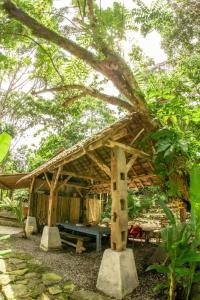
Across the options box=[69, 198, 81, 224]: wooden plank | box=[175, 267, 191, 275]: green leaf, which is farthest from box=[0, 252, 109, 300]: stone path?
box=[69, 198, 81, 224]: wooden plank

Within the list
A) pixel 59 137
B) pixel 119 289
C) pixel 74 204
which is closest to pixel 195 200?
pixel 119 289

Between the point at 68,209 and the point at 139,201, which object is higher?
the point at 139,201

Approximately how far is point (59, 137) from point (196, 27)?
11.0 m

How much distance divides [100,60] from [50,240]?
21.1 feet

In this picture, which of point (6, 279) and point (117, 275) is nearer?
point (117, 275)

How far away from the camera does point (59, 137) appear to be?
730 inches

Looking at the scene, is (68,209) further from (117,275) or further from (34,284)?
(117,275)

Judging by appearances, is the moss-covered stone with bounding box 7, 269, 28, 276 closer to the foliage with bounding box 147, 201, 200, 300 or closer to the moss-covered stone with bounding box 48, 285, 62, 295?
the moss-covered stone with bounding box 48, 285, 62, 295

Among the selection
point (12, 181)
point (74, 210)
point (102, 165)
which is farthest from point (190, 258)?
point (12, 181)

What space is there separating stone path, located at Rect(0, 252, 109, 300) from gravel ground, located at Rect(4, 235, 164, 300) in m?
0.28

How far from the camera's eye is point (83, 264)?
7.11 meters

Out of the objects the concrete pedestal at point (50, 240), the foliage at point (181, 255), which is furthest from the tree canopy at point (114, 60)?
the concrete pedestal at point (50, 240)

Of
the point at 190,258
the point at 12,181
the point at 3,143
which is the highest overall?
the point at 12,181

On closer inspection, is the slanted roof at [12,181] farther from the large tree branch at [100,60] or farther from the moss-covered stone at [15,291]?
the large tree branch at [100,60]
